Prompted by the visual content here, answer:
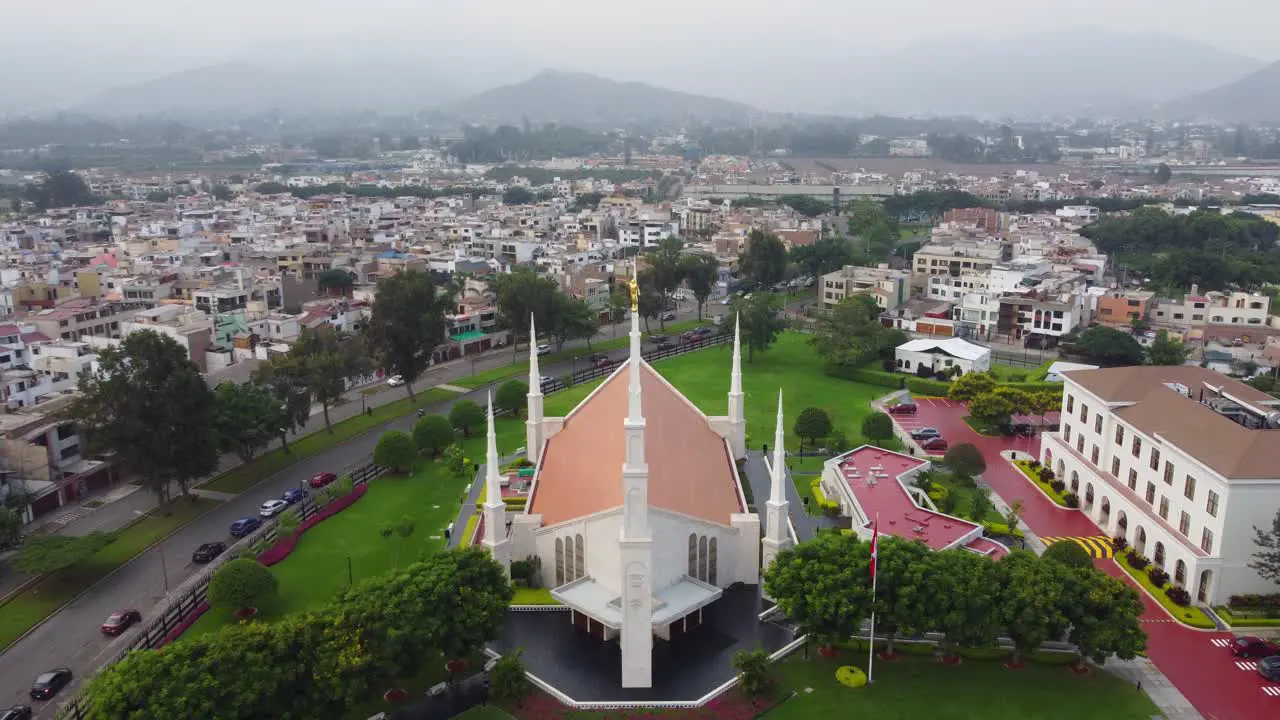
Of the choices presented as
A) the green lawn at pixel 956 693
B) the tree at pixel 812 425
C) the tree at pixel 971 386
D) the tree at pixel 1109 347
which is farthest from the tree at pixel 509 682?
the tree at pixel 1109 347

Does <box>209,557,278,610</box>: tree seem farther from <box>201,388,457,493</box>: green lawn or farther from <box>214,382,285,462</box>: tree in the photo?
<box>201,388,457,493</box>: green lawn

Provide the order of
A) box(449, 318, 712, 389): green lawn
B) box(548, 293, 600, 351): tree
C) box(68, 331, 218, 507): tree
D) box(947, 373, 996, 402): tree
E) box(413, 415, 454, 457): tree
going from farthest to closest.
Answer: box(548, 293, 600, 351): tree, box(449, 318, 712, 389): green lawn, box(947, 373, 996, 402): tree, box(413, 415, 454, 457): tree, box(68, 331, 218, 507): tree

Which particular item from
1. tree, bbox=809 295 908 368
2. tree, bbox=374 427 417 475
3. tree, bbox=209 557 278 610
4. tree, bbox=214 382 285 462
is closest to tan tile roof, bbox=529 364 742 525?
tree, bbox=209 557 278 610

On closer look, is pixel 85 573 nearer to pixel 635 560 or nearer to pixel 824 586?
pixel 635 560

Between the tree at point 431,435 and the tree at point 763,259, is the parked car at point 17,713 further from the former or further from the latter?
the tree at point 763,259

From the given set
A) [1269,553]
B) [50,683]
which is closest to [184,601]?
[50,683]

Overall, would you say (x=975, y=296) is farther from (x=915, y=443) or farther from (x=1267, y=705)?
(x=1267, y=705)
